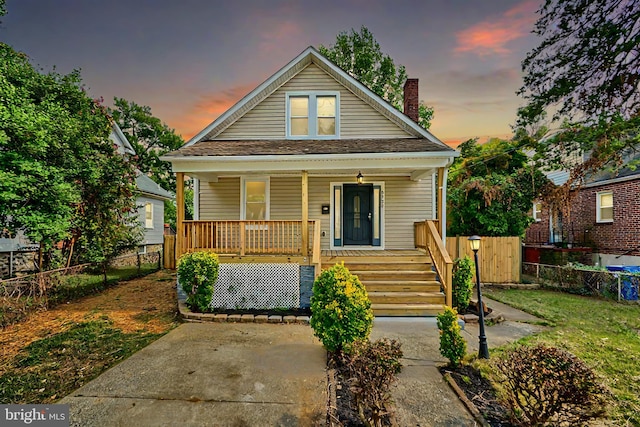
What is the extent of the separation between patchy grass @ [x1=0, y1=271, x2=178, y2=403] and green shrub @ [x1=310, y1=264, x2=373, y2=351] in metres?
3.19

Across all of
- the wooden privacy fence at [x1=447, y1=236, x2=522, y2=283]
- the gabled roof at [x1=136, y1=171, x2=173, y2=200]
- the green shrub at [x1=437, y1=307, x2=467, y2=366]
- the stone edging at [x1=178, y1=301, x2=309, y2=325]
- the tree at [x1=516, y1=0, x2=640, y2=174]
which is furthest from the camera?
the gabled roof at [x1=136, y1=171, x2=173, y2=200]

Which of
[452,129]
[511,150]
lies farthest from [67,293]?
[452,129]

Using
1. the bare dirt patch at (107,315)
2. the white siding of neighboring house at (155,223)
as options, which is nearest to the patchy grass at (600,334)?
the bare dirt patch at (107,315)

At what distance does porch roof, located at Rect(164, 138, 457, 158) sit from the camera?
7797mm

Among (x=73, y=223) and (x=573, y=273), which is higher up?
(x=73, y=223)

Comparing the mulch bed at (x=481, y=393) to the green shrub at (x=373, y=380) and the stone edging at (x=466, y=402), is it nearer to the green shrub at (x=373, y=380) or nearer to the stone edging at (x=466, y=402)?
the stone edging at (x=466, y=402)

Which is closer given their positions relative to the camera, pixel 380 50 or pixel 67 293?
pixel 67 293

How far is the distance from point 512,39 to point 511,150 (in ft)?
15.6

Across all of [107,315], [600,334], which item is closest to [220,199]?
[107,315]

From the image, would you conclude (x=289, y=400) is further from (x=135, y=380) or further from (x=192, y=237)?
(x=192, y=237)

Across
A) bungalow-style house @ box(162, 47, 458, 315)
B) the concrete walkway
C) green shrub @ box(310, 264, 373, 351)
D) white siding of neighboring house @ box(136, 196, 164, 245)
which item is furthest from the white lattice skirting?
white siding of neighboring house @ box(136, 196, 164, 245)

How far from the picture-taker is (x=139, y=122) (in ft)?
88.4

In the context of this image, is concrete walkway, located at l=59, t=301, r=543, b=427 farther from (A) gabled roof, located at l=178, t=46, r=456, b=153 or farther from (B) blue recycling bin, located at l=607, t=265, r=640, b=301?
(A) gabled roof, located at l=178, t=46, r=456, b=153

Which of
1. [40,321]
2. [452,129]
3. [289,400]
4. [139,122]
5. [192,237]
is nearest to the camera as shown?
[289,400]
